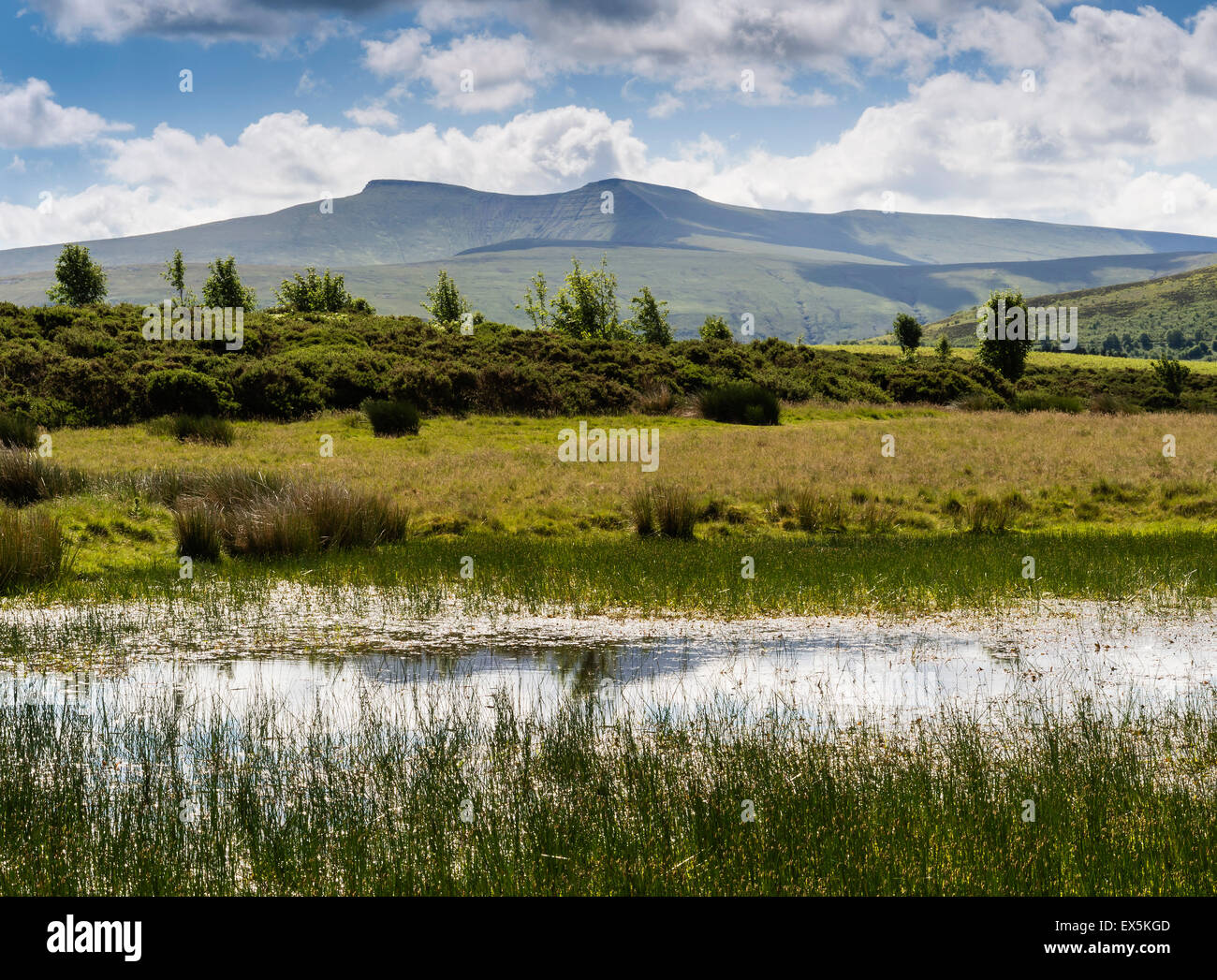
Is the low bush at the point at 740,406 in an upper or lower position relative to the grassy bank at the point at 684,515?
upper

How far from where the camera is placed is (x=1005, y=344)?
7381 centimetres

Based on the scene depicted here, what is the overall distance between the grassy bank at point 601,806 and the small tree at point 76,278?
2916 inches

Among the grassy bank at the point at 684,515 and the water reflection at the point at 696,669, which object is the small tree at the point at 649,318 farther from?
the water reflection at the point at 696,669

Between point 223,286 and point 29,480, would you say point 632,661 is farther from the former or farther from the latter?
point 223,286

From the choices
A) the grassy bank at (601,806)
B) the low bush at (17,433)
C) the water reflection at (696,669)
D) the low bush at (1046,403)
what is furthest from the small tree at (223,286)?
the grassy bank at (601,806)

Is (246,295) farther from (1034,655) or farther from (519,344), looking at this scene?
(1034,655)

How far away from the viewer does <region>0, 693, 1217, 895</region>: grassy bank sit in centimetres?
609

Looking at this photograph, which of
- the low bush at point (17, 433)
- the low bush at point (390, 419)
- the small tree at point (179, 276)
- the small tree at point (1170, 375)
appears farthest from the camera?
the small tree at point (179, 276)

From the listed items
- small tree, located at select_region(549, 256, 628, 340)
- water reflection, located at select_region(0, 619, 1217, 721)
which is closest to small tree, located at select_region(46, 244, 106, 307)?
small tree, located at select_region(549, 256, 628, 340)

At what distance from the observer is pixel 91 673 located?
37.9 feet

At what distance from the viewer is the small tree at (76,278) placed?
74.2 m

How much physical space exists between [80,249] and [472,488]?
202ft

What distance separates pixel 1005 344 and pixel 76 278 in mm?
63641

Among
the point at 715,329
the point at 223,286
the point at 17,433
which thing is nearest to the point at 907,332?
the point at 715,329
